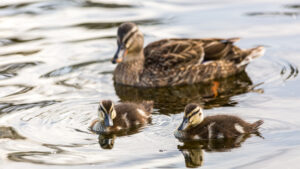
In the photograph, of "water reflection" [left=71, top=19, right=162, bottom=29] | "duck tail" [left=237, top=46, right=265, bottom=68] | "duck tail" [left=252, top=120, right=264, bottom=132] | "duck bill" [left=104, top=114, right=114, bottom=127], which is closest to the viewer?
"duck tail" [left=252, top=120, right=264, bottom=132]

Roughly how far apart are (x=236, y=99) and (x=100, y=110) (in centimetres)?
207

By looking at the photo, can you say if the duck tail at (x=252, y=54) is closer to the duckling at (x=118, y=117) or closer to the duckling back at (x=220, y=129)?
the duckling at (x=118, y=117)

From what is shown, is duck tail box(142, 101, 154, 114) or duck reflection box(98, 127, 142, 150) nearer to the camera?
duck reflection box(98, 127, 142, 150)

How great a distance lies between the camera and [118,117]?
826cm

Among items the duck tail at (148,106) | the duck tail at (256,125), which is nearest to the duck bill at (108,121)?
the duck tail at (148,106)

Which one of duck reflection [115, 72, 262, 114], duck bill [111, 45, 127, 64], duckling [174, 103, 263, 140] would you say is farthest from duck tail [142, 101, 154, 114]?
duck bill [111, 45, 127, 64]

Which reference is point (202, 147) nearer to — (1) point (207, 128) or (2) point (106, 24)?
(1) point (207, 128)

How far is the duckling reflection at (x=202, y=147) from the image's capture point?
7.22 metres

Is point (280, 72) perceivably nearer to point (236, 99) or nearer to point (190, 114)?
point (236, 99)

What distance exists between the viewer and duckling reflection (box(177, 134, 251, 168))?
7.22 m

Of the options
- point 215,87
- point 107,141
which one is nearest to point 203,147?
point 107,141

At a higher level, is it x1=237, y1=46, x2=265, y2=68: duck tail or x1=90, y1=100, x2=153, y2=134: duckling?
x1=237, y1=46, x2=265, y2=68: duck tail

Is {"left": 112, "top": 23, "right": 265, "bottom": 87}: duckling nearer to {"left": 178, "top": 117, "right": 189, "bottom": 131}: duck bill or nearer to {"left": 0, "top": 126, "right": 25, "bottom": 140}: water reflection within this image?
Answer: {"left": 0, "top": 126, "right": 25, "bottom": 140}: water reflection

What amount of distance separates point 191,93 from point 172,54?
774 millimetres
